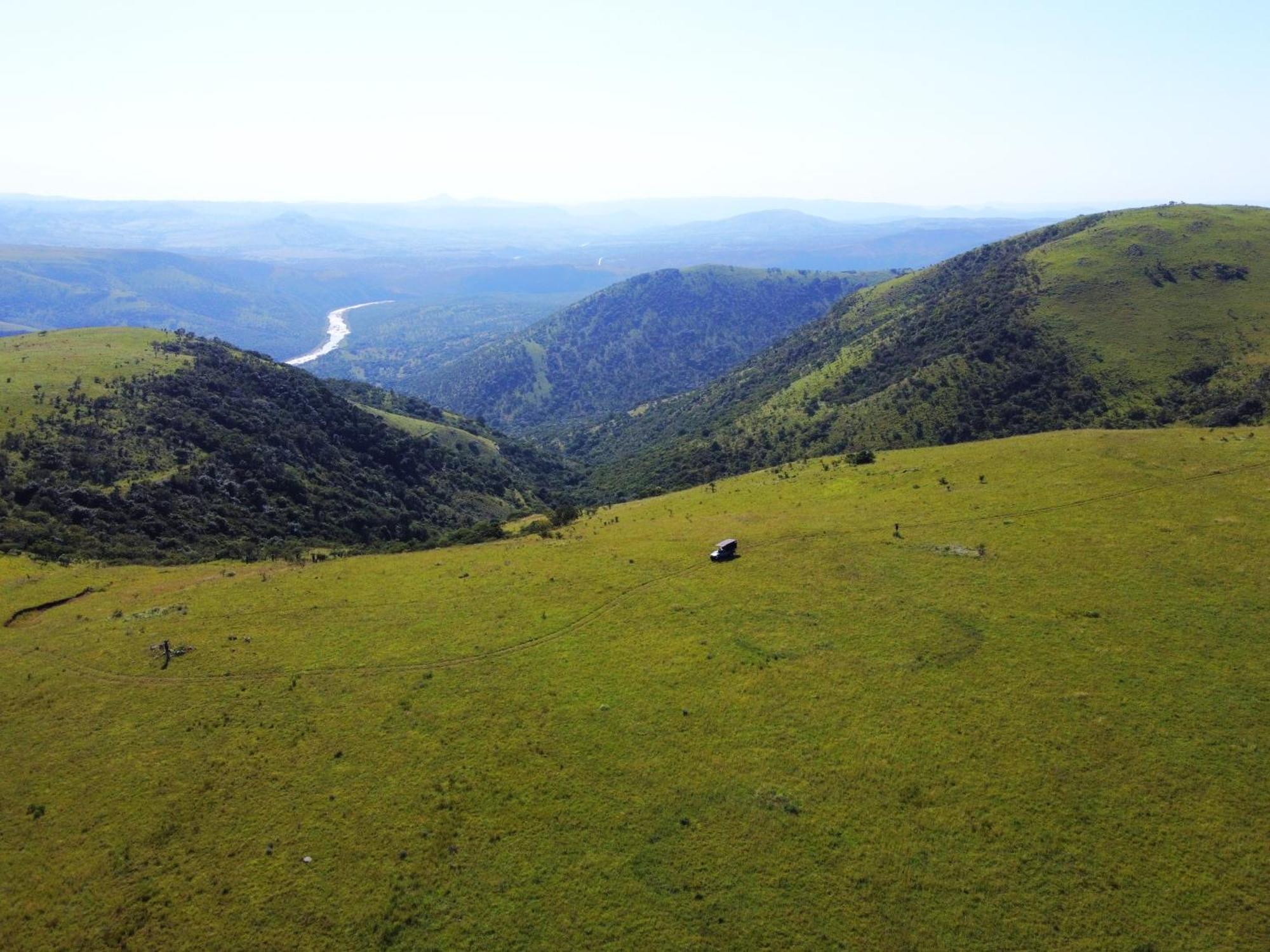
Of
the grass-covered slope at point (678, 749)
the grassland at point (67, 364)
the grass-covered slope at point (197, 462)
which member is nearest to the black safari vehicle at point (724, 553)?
the grass-covered slope at point (678, 749)

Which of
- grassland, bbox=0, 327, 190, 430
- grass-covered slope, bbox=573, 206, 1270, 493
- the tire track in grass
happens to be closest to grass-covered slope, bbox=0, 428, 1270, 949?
the tire track in grass

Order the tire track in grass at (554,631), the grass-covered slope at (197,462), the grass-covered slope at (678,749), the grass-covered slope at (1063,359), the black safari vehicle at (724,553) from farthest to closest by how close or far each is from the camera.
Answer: the grass-covered slope at (1063,359)
the grass-covered slope at (197,462)
the black safari vehicle at (724,553)
the tire track in grass at (554,631)
the grass-covered slope at (678,749)

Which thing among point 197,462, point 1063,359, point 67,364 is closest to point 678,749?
point 197,462

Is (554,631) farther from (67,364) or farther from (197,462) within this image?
(67,364)

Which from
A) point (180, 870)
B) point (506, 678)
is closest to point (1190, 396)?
point (506, 678)

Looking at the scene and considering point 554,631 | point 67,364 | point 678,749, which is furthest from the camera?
point 67,364

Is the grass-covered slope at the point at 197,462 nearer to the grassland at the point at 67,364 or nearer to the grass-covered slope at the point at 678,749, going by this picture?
the grassland at the point at 67,364

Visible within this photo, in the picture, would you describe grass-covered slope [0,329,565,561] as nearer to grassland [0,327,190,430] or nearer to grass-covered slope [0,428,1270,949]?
grassland [0,327,190,430]
